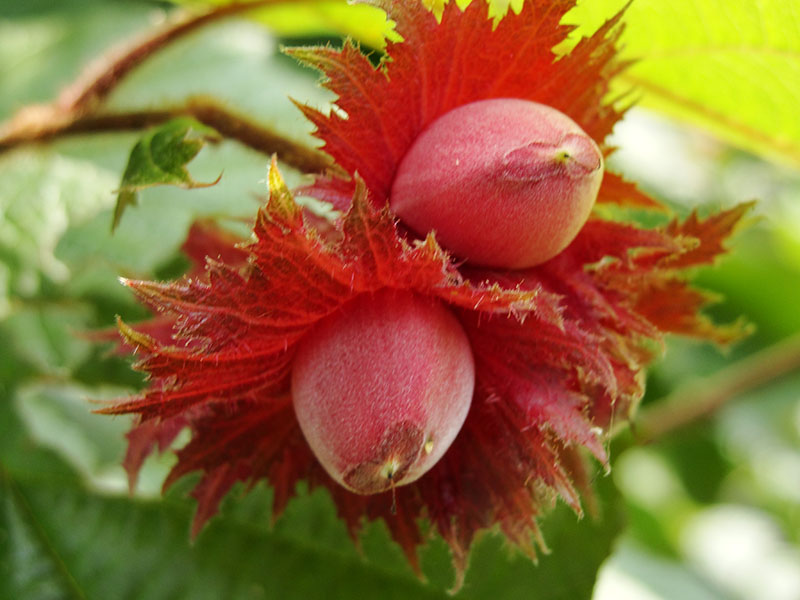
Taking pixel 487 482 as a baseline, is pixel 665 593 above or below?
below

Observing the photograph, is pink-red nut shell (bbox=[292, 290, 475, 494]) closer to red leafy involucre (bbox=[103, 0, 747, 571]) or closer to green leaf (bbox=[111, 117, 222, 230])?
red leafy involucre (bbox=[103, 0, 747, 571])

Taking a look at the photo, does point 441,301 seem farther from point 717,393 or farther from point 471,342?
point 717,393

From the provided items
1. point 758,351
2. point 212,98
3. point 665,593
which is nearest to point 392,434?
point 212,98

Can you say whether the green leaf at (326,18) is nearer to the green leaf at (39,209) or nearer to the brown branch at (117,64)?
the brown branch at (117,64)

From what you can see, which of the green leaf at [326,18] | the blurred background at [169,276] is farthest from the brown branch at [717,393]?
the green leaf at [326,18]

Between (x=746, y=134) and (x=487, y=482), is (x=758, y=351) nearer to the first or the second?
(x=746, y=134)

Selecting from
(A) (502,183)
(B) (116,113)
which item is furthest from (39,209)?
(A) (502,183)

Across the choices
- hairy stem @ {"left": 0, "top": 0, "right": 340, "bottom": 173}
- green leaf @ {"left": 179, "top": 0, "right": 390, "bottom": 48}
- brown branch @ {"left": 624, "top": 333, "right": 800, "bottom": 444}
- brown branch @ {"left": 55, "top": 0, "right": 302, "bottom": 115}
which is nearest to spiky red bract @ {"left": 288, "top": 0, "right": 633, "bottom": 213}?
hairy stem @ {"left": 0, "top": 0, "right": 340, "bottom": 173}
